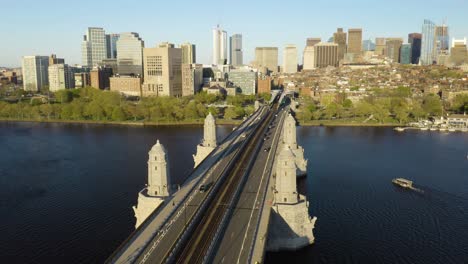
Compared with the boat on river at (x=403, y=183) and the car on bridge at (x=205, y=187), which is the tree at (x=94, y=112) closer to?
the car on bridge at (x=205, y=187)

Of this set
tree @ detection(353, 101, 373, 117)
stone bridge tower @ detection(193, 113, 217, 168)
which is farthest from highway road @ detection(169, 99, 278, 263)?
tree @ detection(353, 101, 373, 117)

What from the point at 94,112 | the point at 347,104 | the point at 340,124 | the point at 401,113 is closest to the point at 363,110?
the point at 401,113

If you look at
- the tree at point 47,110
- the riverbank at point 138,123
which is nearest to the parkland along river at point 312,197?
the riverbank at point 138,123

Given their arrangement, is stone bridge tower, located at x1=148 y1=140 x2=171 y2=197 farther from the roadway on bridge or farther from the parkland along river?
the roadway on bridge

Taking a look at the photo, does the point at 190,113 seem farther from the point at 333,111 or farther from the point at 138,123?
the point at 333,111

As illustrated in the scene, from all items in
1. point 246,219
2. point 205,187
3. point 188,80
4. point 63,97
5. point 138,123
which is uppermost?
point 188,80
